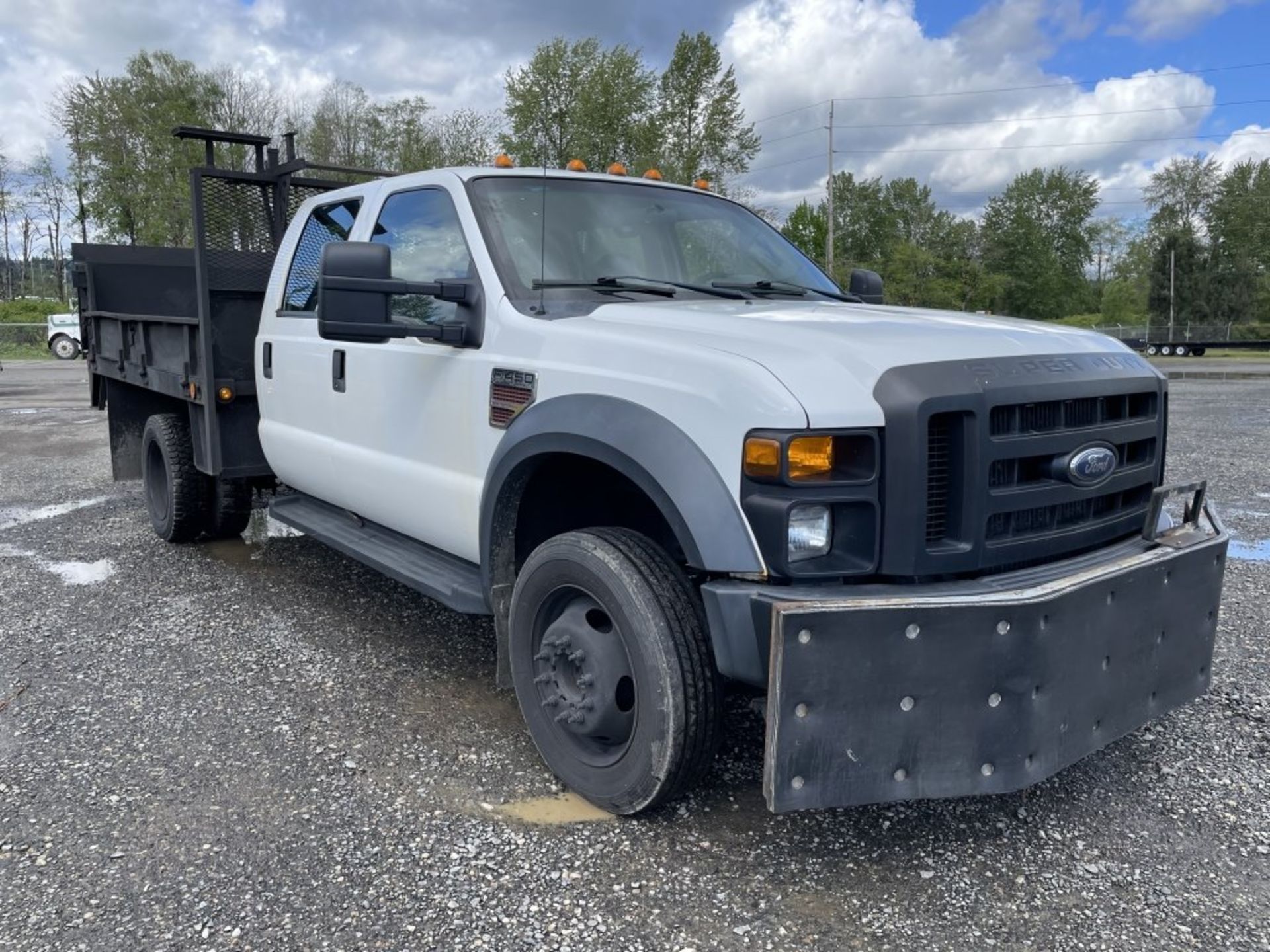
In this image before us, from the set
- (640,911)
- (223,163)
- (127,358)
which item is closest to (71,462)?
(127,358)

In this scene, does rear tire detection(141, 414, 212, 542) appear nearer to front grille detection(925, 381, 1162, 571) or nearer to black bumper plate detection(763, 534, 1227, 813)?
black bumper plate detection(763, 534, 1227, 813)

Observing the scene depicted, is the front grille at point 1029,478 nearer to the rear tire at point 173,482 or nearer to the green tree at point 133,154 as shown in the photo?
the rear tire at point 173,482

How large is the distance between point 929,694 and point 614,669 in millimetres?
919

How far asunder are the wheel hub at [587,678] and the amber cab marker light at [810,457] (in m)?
0.77

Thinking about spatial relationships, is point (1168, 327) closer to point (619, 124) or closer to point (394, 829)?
point (619, 124)

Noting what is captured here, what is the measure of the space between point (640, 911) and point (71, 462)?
30.5 feet

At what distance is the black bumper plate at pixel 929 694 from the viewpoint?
2365 millimetres

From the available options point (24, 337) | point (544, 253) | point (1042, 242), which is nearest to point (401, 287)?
point (544, 253)

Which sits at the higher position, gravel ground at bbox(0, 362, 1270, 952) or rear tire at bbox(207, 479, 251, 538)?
rear tire at bbox(207, 479, 251, 538)

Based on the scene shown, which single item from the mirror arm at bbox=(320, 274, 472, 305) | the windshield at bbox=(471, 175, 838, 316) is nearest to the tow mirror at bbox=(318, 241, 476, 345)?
the mirror arm at bbox=(320, 274, 472, 305)

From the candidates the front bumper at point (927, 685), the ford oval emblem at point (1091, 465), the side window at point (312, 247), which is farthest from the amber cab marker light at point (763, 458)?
the side window at point (312, 247)

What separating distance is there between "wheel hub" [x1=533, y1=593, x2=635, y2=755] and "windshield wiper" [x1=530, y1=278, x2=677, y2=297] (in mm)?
1130

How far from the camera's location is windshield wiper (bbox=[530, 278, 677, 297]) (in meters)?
3.50

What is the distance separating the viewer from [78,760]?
3371 mm
